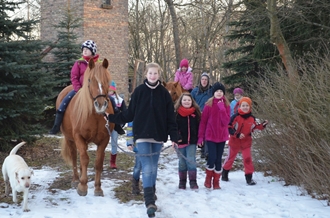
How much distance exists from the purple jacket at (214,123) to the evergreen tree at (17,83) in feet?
15.4

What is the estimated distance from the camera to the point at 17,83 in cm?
917

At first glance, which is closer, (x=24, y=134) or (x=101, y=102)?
(x=101, y=102)

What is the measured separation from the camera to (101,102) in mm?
5090

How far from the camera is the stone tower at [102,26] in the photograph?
20.3m

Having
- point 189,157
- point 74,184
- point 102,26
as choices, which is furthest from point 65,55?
point 189,157

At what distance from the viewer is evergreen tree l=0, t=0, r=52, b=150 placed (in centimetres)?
870

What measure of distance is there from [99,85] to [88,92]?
37cm

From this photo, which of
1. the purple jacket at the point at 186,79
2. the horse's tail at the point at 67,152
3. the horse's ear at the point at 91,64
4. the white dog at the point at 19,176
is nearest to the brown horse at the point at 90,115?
the horse's ear at the point at 91,64

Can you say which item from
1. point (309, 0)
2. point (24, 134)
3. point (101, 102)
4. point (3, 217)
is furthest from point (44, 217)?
point (309, 0)

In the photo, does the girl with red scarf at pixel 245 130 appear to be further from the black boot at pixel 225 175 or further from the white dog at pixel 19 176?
the white dog at pixel 19 176

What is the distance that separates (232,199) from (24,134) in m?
5.76

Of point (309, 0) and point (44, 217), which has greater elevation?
point (309, 0)

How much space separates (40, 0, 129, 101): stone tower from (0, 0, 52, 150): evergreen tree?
428 inches

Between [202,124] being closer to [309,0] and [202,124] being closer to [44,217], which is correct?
[44,217]
